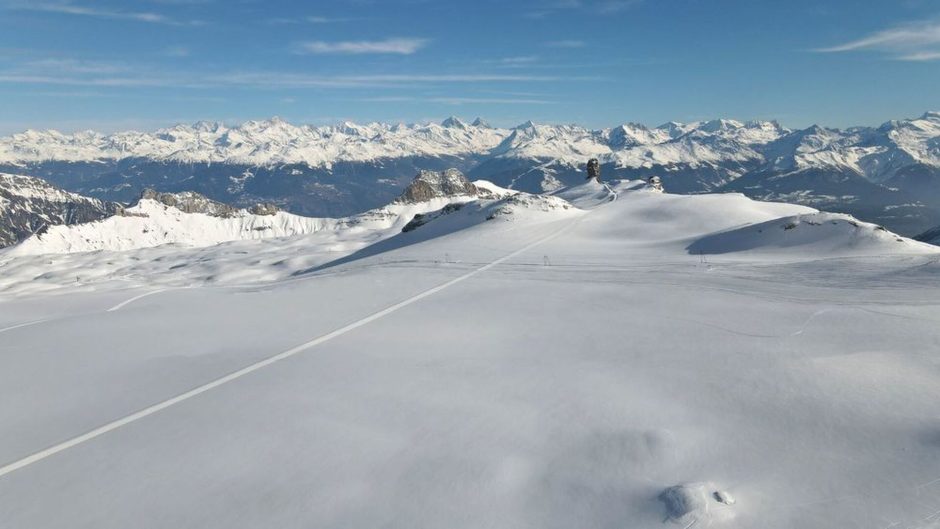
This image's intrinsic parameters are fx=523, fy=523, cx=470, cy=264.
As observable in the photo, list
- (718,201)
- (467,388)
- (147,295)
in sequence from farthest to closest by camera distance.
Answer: (718,201)
(147,295)
(467,388)

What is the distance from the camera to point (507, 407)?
10070 mm

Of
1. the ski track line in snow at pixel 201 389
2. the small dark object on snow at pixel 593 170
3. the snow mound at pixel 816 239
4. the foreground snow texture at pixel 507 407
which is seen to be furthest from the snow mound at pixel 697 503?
the small dark object on snow at pixel 593 170

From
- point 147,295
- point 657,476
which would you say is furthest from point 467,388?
point 147,295

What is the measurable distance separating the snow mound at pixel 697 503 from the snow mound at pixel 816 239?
76.3 feet

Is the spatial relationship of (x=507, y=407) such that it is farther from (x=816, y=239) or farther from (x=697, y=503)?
(x=816, y=239)

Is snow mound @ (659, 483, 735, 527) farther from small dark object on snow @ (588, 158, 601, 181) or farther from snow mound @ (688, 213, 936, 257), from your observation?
small dark object on snow @ (588, 158, 601, 181)

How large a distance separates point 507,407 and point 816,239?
24859 mm

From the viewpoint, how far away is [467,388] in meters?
11.0

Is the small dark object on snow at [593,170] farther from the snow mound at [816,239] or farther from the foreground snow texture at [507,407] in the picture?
the foreground snow texture at [507,407]

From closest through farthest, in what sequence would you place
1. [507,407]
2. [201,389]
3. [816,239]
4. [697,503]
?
[697,503]
[507,407]
[201,389]
[816,239]

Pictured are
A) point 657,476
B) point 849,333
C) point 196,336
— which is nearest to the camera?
point 657,476

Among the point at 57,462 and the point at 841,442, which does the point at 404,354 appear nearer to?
the point at 57,462

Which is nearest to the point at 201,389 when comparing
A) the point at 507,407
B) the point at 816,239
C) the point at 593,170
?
the point at 507,407

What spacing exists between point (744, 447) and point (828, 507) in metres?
1.56
